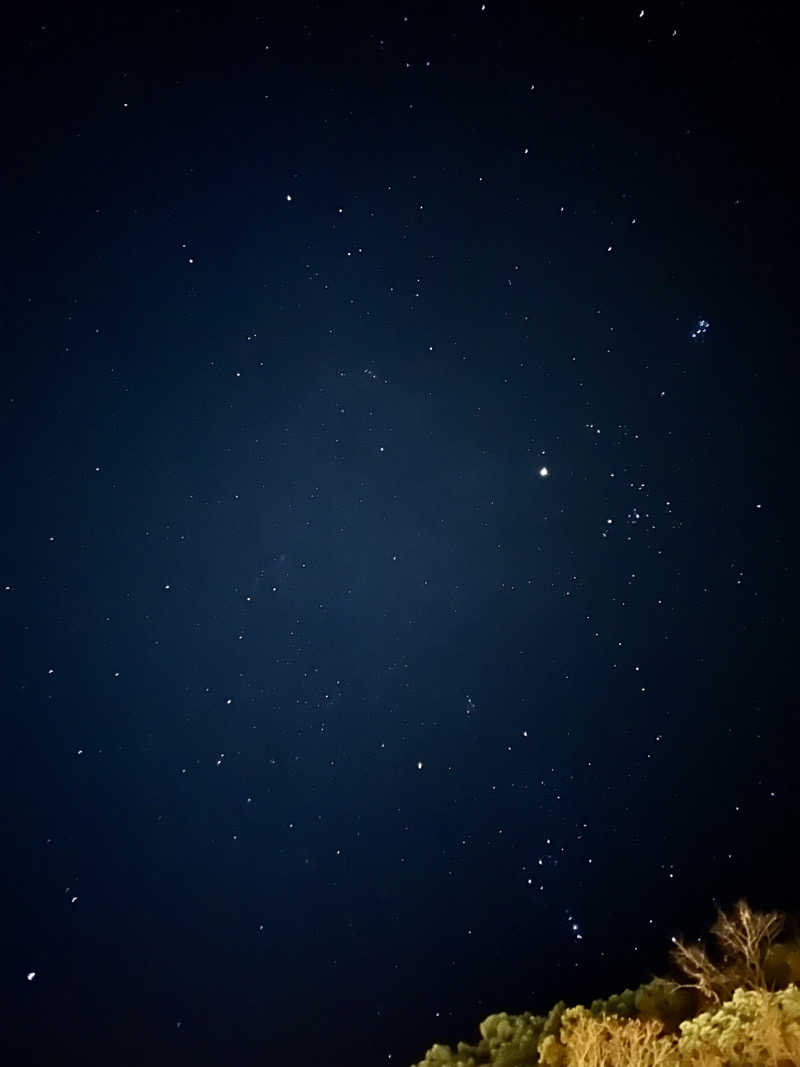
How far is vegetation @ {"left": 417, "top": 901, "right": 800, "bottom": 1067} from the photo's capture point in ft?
31.0

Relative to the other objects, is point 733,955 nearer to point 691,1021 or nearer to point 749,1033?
point 691,1021

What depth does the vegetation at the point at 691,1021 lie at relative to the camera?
9445 millimetres

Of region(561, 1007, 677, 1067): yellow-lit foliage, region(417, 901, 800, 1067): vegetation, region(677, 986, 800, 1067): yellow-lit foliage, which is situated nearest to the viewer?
region(677, 986, 800, 1067): yellow-lit foliage

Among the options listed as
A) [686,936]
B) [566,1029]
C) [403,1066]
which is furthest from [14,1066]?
[686,936]

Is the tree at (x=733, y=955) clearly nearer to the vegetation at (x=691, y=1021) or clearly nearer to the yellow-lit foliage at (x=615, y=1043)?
the vegetation at (x=691, y=1021)

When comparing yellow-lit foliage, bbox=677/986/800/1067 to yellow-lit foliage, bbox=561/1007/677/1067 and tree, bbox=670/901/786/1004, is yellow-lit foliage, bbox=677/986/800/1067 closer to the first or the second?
yellow-lit foliage, bbox=561/1007/677/1067

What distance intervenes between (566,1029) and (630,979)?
586 centimetres

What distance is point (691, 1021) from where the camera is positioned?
10602 millimetres

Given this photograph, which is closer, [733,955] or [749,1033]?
[749,1033]

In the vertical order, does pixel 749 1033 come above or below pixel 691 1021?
below

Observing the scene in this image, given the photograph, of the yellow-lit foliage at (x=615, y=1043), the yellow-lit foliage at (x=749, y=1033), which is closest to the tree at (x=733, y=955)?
the yellow-lit foliage at (x=615, y=1043)

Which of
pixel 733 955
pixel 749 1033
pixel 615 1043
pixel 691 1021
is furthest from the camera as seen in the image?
pixel 733 955

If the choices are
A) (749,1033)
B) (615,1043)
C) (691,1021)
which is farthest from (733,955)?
(749,1033)

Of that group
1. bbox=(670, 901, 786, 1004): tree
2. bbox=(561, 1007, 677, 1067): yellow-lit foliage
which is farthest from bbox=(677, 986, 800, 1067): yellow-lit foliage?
bbox=(670, 901, 786, 1004): tree
